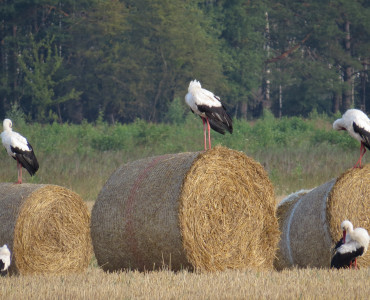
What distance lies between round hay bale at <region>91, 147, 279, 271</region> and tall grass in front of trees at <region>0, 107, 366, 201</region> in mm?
9209

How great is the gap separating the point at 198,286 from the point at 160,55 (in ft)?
144

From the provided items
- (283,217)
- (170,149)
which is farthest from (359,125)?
(170,149)

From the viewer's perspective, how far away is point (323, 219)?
10711mm

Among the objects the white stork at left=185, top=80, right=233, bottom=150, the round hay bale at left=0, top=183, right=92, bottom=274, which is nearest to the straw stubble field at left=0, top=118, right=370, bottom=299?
the round hay bale at left=0, top=183, right=92, bottom=274

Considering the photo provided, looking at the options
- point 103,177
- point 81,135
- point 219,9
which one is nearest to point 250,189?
point 103,177

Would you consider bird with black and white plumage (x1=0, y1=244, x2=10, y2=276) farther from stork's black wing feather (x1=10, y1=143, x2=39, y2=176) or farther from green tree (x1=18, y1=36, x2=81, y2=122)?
green tree (x1=18, y1=36, x2=81, y2=122)

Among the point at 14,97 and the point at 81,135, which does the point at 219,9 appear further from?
the point at 81,135

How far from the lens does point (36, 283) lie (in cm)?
887

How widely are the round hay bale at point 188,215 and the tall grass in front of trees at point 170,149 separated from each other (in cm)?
921

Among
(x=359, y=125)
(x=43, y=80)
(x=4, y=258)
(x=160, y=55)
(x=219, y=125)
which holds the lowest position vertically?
(x=43, y=80)

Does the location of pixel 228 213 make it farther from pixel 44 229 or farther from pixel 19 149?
pixel 19 149

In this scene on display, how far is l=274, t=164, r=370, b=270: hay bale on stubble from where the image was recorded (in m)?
10.6

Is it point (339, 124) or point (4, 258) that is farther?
point (339, 124)

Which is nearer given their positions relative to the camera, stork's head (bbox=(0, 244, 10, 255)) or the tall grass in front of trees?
stork's head (bbox=(0, 244, 10, 255))
